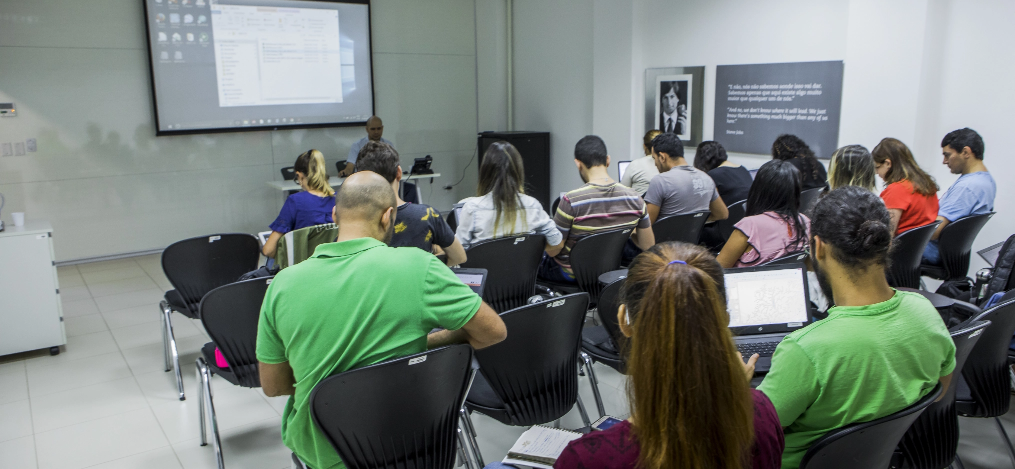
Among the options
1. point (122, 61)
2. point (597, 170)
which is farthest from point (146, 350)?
Result: point (122, 61)

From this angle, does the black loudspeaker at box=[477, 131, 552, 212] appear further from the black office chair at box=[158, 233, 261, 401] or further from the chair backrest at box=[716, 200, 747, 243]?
the black office chair at box=[158, 233, 261, 401]

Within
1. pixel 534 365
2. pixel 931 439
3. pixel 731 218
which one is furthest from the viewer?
pixel 731 218

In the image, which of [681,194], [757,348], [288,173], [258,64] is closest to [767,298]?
[757,348]

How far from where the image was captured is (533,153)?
25.7ft

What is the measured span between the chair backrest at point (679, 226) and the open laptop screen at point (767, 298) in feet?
4.53

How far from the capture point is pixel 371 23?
7621 millimetres

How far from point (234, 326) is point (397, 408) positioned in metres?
1.23

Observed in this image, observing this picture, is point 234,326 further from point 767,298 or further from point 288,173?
point 288,173

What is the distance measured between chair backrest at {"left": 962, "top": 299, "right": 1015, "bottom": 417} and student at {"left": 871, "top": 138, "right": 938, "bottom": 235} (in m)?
1.40

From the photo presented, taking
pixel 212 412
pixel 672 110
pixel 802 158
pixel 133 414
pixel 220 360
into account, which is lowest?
pixel 133 414

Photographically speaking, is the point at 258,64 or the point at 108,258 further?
the point at 258,64

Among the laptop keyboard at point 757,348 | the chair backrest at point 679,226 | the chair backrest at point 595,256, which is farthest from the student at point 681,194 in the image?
the laptop keyboard at point 757,348

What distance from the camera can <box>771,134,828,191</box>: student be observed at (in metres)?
4.66

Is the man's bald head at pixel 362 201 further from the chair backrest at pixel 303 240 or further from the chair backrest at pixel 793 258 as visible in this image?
the chair backrest at pixel 793 258
